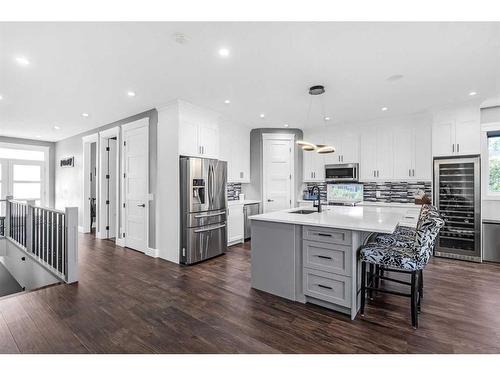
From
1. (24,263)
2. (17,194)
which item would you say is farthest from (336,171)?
(17,194)

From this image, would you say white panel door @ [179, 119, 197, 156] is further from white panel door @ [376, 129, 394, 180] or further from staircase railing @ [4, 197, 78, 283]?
white panel door @ [376, 129, 394, 180]

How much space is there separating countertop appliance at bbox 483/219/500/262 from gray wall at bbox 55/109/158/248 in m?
5.64

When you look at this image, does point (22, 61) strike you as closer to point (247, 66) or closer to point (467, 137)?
point (247, 66)

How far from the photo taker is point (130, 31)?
6.82 feet

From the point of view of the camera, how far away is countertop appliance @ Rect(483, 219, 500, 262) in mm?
3961

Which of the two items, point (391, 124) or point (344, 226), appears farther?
point (391, 124)

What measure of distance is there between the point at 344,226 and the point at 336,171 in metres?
3.38

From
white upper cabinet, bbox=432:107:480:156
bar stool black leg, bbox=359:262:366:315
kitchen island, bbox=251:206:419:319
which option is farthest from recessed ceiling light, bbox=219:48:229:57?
white upper cabinet, bbox=432:107:480:156

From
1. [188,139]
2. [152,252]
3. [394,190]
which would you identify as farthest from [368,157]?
[152,252]

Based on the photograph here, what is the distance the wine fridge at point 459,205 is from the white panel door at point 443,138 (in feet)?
0.52

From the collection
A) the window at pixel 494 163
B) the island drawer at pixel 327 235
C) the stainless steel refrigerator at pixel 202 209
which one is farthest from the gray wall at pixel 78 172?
the window at pixel 494 163

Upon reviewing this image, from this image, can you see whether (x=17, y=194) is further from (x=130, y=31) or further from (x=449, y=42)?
(x=449, y=42)

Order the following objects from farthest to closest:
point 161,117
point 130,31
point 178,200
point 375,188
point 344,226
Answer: point 375,188, point 161,117, point 178,200, point 344,226, point 130,31

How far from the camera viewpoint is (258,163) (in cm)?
570
